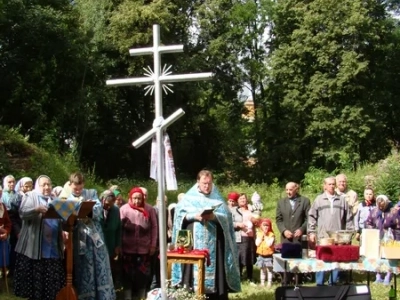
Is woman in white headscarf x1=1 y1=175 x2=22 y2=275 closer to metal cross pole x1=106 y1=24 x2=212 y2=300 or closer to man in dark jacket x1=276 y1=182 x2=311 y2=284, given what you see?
metal cross pole x1=106 y1=24 x2=212 y2=300

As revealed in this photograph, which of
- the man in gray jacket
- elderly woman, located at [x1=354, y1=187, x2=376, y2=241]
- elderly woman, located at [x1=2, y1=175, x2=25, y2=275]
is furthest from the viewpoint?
elderly woman, located at [x1=354, y1=187, x2=376, y2=241]

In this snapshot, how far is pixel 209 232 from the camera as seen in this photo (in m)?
8.12

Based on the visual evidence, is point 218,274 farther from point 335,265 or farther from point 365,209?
point 365,209

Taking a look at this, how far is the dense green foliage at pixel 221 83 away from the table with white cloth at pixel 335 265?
816 inches

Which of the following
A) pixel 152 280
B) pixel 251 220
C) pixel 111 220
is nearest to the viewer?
pixel 111 220

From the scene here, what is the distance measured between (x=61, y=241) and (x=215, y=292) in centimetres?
185

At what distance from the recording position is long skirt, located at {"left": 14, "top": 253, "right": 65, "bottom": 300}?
805 centimetres

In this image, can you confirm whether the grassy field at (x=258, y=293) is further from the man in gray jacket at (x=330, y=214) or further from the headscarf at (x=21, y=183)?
the headscarf at (x=21, y=183)

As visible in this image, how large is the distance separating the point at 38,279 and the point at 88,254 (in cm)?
62

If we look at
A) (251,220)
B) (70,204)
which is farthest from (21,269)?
(251,220)

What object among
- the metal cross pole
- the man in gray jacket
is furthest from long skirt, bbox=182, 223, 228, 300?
the man in gray jacket

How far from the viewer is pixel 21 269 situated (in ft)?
26.6

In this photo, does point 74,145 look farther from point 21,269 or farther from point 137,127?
point 21,269

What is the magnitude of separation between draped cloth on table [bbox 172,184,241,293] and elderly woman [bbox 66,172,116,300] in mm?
824
